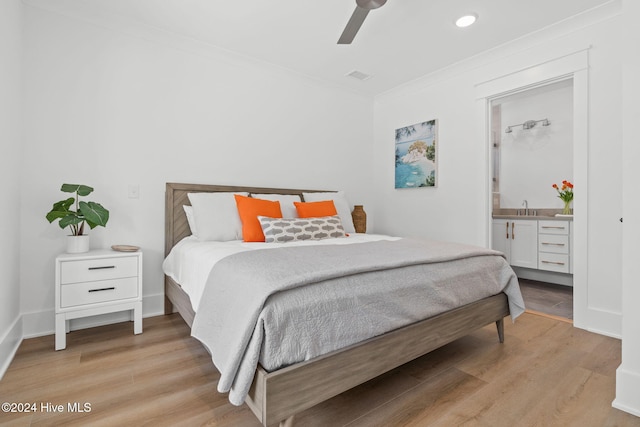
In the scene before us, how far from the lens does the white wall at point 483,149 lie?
→ 7.75 ft

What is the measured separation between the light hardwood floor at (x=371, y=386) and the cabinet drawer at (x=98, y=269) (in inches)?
17.5

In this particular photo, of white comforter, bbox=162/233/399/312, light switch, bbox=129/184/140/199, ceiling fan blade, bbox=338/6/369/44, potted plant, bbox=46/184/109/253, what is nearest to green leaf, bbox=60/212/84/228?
potted plant, bbox=46/184/109/253

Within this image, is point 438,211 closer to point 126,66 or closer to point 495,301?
point 495,301

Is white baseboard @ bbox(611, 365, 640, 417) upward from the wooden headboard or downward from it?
downward

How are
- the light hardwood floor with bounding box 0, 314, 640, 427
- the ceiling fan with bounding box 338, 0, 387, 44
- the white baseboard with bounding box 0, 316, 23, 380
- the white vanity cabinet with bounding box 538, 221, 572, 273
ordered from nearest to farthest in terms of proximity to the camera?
the light hardwood floor with bounding box 0, 314, 640, 427 → the white baseboard with bounding box 0, 316, 23, 380 → the ceiling fan with bounding box 338, 0, 387, 44 → the white vanity cabinet with bounding box 538, 221, 572, 273

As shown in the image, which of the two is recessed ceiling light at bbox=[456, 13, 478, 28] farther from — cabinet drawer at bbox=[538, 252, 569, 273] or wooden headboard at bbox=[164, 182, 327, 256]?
cabinet drawer at bbox=[538, 252, 569, 273]

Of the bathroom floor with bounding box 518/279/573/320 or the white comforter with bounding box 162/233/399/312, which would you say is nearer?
the white comforter with bounding box 162/233/399/312

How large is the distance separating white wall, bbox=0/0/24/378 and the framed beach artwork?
351cm

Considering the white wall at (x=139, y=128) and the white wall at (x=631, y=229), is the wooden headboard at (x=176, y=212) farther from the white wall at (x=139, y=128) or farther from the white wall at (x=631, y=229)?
the white wall at (x=631, y=229)

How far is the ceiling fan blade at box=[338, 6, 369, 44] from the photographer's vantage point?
2.05 meters

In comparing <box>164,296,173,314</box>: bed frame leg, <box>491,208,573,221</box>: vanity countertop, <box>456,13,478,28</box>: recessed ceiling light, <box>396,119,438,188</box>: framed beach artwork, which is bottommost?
<box>164,296,173,314</box>: bed frame leg

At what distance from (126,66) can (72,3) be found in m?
→ 0.49

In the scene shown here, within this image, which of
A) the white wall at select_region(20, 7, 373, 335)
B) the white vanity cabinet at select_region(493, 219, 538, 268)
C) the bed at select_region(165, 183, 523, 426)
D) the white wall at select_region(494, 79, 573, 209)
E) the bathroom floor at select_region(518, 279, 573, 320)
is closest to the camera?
the bed at select_region(165, 183, 523, 426)

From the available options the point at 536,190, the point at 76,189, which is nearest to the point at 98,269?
the point at 76,189
